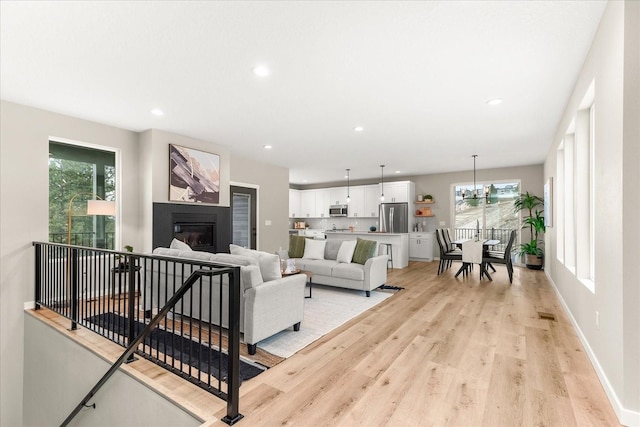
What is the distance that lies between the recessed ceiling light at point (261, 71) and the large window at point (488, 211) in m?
6.82

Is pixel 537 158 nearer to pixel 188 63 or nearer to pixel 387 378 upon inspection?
pixel 387 378

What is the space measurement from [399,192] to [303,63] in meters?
6.81

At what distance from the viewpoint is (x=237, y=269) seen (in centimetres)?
199

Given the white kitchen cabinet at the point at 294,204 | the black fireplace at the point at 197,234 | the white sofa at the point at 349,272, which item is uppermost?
the white kitchen cabinet at the point at 294,204

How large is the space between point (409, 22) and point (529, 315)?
3.76m

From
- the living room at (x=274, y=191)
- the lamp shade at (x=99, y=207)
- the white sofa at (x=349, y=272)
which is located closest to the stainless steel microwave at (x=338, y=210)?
the living room at (x=274, y=191)

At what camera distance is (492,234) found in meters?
8.42

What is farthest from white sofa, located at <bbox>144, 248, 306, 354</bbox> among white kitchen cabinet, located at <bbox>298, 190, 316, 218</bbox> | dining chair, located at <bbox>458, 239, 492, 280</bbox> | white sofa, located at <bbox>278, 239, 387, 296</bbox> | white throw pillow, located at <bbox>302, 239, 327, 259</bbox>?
white kitchen cabinet, located at <bbox>298, 190, 316, 218</bbox>

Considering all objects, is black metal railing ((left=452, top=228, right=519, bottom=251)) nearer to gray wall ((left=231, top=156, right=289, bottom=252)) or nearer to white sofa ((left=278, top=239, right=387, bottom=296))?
white sofa ((left=278, top=239, right=387, bottom=296))

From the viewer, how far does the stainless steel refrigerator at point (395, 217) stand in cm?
889

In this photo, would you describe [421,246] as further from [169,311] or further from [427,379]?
[169,311]

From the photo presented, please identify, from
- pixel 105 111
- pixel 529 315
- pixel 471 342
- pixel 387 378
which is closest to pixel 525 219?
pixel 529 315

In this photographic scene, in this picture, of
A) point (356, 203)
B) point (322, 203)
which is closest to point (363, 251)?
point (356, 203)

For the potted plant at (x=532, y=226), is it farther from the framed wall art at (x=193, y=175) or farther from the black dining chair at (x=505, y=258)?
the framed wall art at (x=193, y=175)
